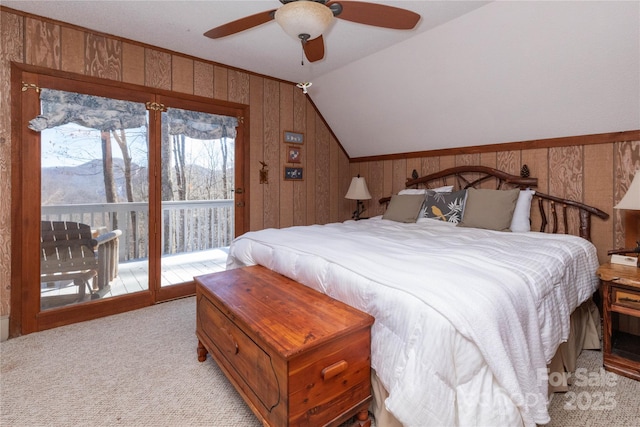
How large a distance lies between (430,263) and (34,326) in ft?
10.1

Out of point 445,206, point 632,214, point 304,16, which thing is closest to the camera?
point 304,16

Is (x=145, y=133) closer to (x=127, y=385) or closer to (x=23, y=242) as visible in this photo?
(x=23, y=242)

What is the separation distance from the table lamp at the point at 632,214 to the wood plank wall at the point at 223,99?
310 centimetres

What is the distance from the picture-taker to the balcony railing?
9.14 ft

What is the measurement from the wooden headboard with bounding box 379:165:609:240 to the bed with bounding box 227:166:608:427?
138mm

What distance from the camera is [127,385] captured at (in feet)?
6.04

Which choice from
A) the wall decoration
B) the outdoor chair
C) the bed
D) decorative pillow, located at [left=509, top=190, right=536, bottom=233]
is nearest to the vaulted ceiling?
decorative pillow, located at [left=509, top=190, right=536, bottom=233]

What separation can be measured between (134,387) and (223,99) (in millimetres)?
2821

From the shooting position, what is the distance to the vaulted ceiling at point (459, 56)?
7.14 feet

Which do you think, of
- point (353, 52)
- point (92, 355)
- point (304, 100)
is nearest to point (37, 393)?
point (92, 355)

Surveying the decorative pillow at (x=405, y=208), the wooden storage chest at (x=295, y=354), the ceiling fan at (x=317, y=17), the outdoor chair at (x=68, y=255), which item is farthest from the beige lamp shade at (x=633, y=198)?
the outdoor chair at (x=68, y=255)

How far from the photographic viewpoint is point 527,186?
295cm

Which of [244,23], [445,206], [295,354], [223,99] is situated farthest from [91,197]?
[445,206]

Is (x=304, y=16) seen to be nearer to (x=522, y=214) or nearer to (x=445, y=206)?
(x=445, y=206)
